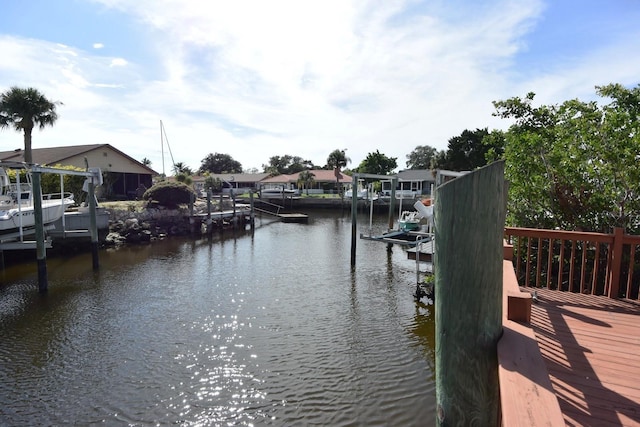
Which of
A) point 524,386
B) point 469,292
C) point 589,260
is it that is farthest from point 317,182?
point 524,386

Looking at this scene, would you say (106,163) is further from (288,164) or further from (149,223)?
(288,164)

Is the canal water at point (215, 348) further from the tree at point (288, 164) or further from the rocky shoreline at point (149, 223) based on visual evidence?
the tree at point (288, 164)

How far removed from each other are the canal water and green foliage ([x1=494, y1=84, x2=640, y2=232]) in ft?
12.5

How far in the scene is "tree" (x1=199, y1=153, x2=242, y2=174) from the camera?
9319 centimetres

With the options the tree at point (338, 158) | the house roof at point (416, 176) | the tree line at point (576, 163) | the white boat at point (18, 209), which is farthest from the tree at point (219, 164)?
the tree line at point (576, 163)

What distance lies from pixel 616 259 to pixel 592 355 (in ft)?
7.80

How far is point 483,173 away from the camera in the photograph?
1.82 metres

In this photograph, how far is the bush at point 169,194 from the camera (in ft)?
83.6

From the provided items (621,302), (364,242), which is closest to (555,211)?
(621,302)

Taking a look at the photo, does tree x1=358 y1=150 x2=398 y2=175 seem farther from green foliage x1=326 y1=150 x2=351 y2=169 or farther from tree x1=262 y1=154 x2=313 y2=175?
tree x1=262 y1=154 x2=313 y2=175

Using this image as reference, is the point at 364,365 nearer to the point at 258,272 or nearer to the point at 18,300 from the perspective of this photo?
the point at 258,272

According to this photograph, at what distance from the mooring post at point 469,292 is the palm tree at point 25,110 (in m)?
35.2

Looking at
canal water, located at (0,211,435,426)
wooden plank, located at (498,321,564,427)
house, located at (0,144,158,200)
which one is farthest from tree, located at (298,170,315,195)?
wooden plank, located at (498,321,564,427)

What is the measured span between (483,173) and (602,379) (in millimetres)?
2559
